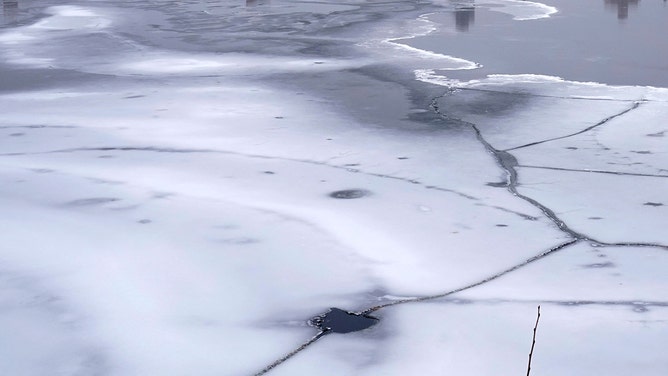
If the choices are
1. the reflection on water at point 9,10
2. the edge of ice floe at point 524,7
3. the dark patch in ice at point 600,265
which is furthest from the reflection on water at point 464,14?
the dark patch in ice at point 600,265

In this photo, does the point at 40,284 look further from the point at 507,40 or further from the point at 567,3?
the point at 567,3

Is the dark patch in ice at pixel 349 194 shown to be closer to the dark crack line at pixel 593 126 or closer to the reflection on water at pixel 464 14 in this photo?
the dark crack line at pixel 593 126

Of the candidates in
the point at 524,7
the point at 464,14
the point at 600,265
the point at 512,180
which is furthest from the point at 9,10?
the point at 600,265

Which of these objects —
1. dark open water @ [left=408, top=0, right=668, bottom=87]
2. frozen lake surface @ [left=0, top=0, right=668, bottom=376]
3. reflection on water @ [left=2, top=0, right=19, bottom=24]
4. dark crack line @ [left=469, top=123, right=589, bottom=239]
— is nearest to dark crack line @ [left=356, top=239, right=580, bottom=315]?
frozen lake surface @ [left=0, top=0, right=668, bottom=376]

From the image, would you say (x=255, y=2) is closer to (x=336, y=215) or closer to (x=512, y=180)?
(x=512, y=180)

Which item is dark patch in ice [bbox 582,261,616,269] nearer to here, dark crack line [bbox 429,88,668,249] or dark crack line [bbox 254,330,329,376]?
dark crack line [bbox 429,88,668,249]

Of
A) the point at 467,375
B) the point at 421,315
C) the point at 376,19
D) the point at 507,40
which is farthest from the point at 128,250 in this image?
the point at 376,19
